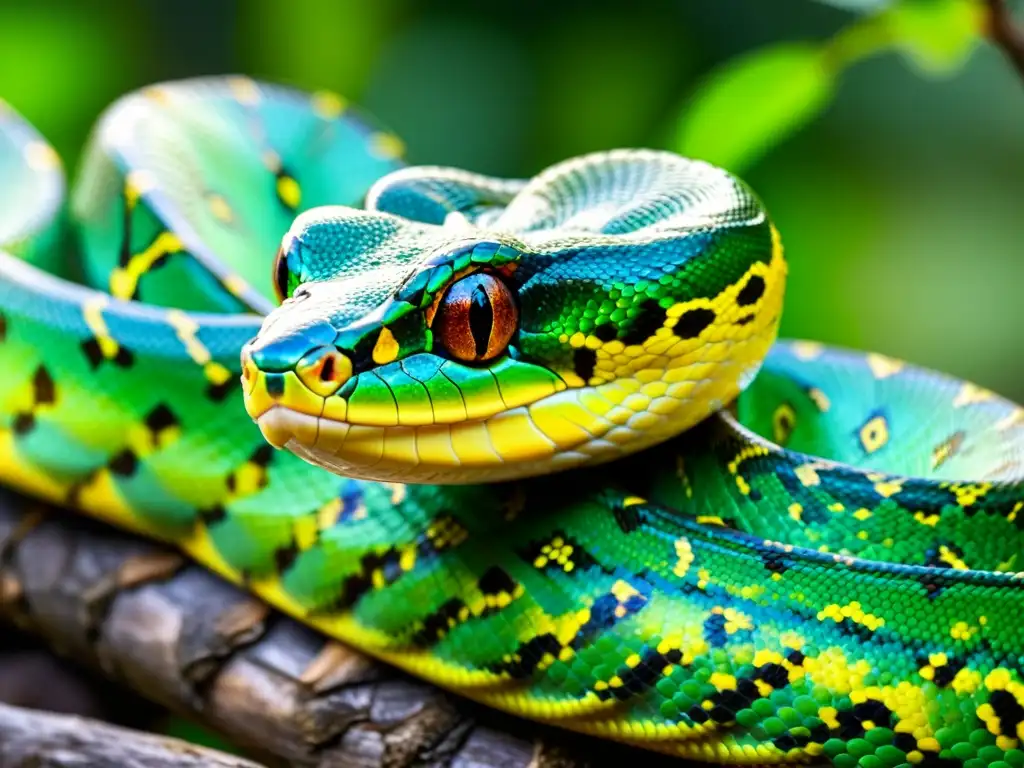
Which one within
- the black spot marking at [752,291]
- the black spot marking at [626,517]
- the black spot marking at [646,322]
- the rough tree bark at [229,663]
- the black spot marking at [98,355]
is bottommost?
the rough tree bark at [229,663]

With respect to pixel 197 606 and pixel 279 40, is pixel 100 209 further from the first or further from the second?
pixel 279 40

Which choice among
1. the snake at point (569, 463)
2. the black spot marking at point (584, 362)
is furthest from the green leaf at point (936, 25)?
the black spot marking at point (584, 362)

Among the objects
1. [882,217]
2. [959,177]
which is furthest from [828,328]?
[959,177]

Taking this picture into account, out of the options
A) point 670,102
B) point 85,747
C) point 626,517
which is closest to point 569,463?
point 626,517

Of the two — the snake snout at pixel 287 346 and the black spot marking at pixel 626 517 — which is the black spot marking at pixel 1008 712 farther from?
the snake snout at pixel 287 346

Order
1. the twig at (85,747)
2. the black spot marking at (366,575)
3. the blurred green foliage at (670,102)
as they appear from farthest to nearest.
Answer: the blurred green foliage at (670,102) < the twig at (85,747) < the black spot marking at (366,575)

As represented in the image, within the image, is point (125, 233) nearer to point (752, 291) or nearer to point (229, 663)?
point (229, 663)

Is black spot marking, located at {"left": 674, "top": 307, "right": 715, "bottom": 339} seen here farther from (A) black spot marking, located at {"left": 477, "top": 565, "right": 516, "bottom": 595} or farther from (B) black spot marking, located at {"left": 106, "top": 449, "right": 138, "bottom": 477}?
(B) black spot marking, located at {"left": 106, "top": 449, "right": 138, "bottom": 477}
